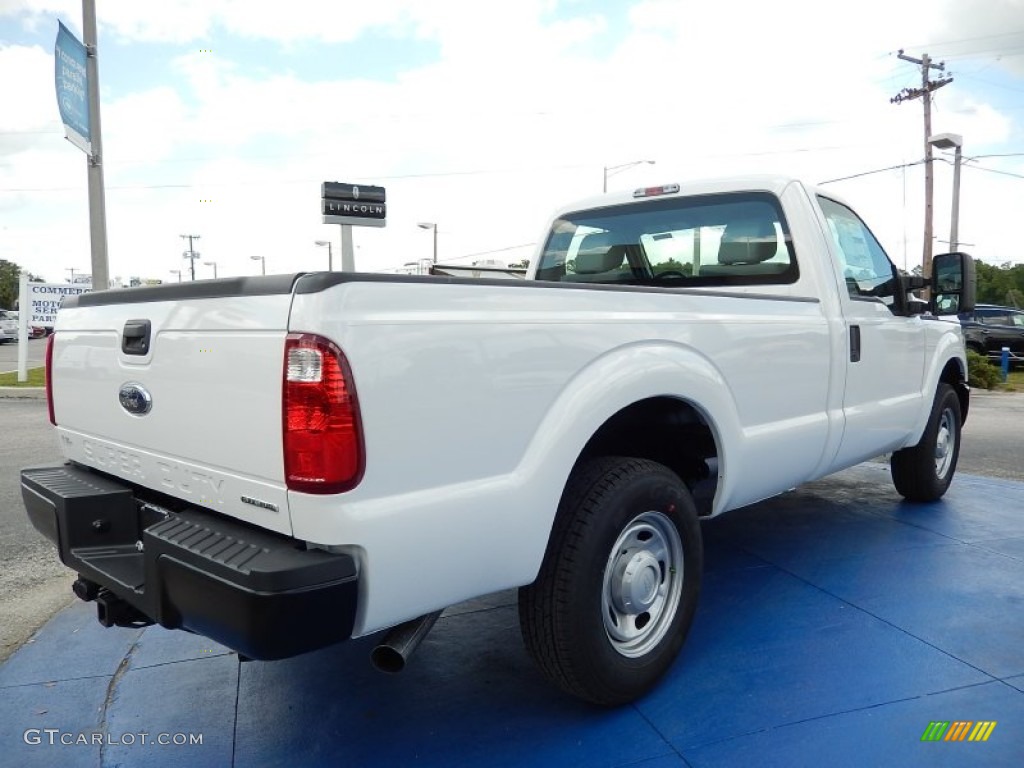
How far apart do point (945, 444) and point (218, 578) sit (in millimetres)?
5037

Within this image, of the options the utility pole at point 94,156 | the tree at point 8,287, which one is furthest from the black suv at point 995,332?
the tree at point 8,287

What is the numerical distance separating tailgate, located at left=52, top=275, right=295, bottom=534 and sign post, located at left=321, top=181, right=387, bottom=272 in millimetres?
5470

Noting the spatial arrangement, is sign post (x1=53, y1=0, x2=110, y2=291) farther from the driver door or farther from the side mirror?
the side mirror

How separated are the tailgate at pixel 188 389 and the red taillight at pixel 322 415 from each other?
6 cm

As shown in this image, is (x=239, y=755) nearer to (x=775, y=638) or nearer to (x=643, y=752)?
(x=643, y=752)

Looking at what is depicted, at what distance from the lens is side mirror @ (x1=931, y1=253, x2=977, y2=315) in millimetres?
4543

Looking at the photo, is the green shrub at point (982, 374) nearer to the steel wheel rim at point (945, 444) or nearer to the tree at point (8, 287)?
the steel wheel rim at point (945, 444)

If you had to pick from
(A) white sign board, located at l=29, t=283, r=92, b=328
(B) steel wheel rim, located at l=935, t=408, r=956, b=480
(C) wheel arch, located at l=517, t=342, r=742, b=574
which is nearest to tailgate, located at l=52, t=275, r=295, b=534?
(C) wheel arch, located at l=517, t=342, r=742, b=574

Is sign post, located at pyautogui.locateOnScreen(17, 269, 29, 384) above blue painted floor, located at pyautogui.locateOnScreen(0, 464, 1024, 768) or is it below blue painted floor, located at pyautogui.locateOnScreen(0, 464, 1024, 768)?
above

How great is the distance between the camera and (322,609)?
182 centimetres

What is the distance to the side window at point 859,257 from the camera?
3.97 m

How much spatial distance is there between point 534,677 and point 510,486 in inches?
44.5

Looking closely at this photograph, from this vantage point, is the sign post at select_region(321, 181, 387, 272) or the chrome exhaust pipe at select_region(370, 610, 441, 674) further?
the sign post at select_region(321, 181, 387, 272)

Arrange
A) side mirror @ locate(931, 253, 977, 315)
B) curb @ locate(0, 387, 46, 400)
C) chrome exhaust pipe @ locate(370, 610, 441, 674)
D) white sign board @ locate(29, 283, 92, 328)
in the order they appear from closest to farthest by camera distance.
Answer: chrome exhaust pipe @ locate(370, 610, 441, 674) < side mirror @ locate(931, 253, 977, 315) < curb @ locate(0, 387, 46, 400) < white sign board @ locate(29, 283, 92, 328)
